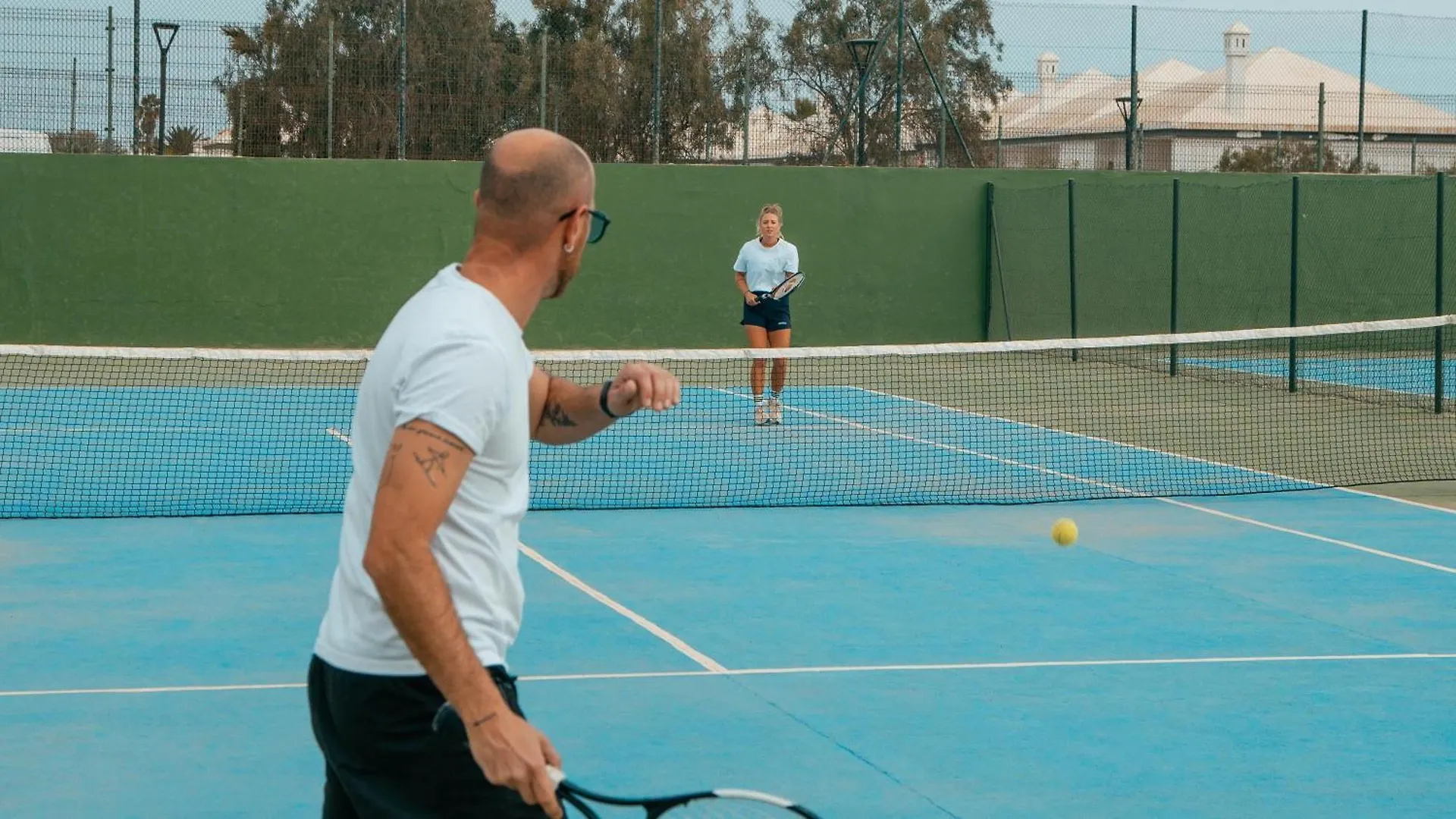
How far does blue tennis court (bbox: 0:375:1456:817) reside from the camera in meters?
4.80

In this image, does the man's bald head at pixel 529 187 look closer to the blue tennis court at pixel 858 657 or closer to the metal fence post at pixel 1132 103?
the blue tennis court at pixel 858 657

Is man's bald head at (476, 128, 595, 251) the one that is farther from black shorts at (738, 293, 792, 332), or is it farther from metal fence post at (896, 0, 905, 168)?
metal fence post at (896, 0, 905, 168)

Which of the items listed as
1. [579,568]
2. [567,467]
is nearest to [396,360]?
[579,568]

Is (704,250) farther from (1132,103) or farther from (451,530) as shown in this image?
(451,530)

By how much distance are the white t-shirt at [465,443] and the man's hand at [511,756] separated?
0.19 m

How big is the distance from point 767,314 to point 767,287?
0.22 m

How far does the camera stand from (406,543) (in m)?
2.37

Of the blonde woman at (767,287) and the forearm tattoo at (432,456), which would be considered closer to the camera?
the forearm tattoo at (432,456)

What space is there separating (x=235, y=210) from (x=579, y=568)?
12492mm

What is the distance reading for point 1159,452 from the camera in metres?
12.2

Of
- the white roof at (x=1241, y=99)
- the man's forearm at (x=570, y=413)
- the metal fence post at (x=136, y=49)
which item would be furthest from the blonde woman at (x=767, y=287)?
the man's forearm at (x=570, y=413)

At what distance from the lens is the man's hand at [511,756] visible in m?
2.39

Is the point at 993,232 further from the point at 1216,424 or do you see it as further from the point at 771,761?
the point at 771,761

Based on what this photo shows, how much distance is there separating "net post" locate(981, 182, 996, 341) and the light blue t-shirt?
807 cm
